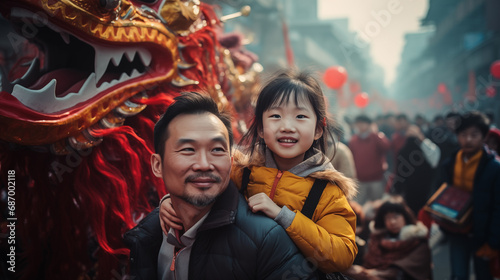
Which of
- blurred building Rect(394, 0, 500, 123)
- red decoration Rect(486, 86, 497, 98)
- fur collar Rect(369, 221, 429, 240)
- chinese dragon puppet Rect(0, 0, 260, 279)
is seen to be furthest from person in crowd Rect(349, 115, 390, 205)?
red decoration Rect(486, 86, 497, 98)

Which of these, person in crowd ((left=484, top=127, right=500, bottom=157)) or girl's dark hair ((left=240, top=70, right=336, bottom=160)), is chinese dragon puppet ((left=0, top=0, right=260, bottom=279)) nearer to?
girl's dark hair ((left=240, top=70, right=336, bottom=160))

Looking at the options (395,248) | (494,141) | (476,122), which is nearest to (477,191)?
(476,122)

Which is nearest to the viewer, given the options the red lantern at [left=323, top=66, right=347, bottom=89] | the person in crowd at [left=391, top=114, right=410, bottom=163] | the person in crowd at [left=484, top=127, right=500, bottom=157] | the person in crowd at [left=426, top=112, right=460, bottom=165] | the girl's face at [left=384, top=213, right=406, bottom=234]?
the girl's face at [left=384, top=213, right=406, bottom=234]

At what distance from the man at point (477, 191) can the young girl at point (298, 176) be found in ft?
6.99

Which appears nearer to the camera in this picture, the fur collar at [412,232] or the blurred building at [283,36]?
the fur collar at [412,232]

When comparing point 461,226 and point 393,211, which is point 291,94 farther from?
point 461,226

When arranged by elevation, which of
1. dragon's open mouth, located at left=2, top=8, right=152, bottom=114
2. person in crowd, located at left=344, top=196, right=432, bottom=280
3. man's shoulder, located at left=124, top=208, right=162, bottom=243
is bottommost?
person in crowd, located at left=344, top=196, right=432, bottom=280

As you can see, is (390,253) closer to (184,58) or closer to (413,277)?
(413,277)

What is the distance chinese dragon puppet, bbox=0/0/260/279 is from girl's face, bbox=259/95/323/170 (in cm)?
74

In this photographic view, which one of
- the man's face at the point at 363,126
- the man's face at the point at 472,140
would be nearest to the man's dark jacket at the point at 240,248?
the man's face at the point at 472,140

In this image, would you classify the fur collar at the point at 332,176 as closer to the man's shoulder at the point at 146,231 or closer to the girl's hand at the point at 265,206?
the girl's hand at the point at 265,206

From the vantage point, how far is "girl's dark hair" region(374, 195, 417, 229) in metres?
3.12

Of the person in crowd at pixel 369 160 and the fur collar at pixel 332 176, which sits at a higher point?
the fur collar at pixel 332 176

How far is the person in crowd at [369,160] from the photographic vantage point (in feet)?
18.2
